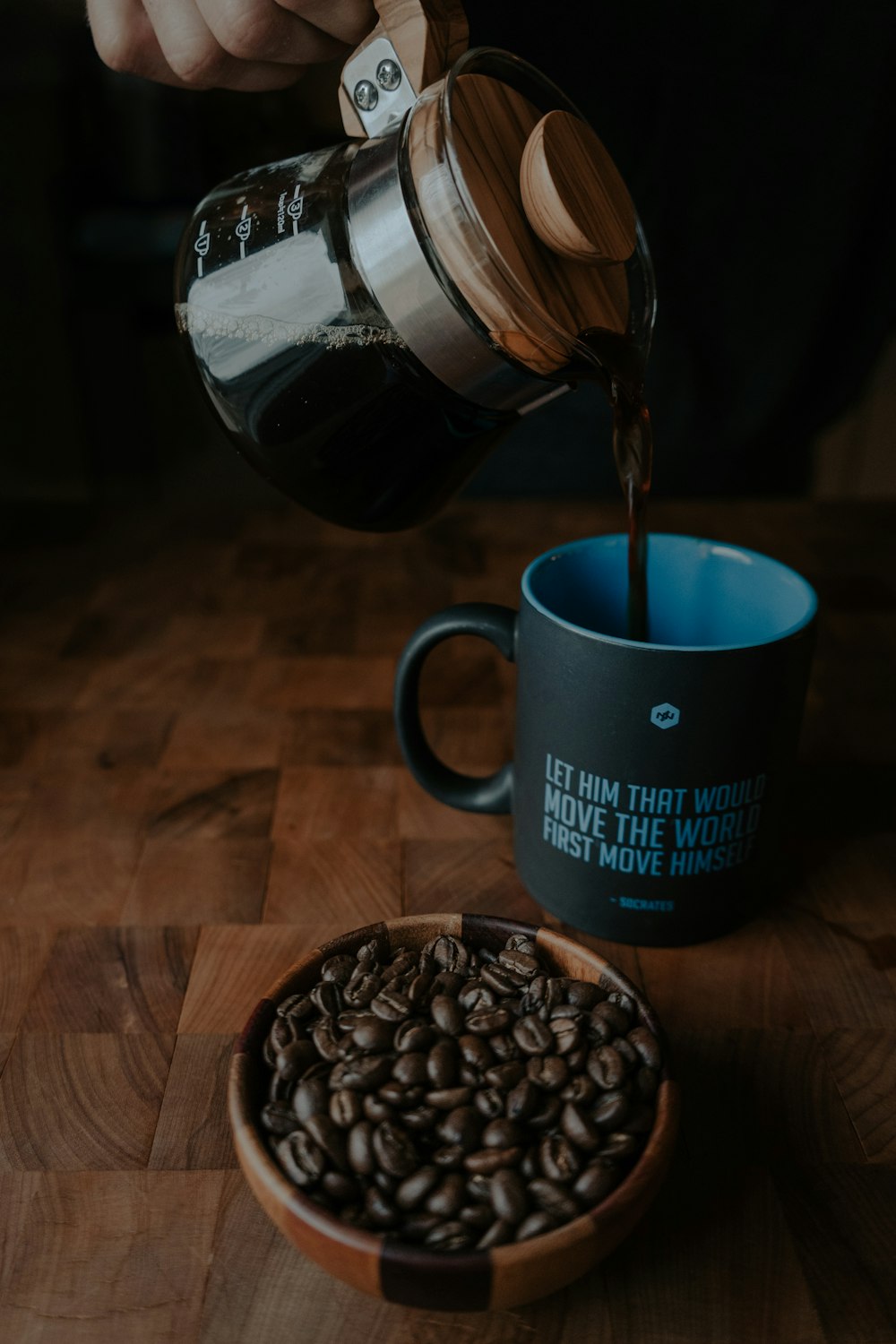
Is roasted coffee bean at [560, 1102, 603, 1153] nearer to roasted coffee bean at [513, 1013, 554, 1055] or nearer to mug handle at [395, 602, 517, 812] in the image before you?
roasted coffee bean at [513, 1013, 554, 1055]

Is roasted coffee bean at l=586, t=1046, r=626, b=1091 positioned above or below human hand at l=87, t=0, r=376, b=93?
below

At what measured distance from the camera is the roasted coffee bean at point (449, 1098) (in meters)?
0.42

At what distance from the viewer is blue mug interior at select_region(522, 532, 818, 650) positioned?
24.9 inches

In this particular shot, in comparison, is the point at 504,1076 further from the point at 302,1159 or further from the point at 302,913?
the point at 302,913

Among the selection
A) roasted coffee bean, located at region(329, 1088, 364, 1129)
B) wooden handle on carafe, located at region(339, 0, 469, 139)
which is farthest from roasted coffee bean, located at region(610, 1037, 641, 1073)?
wooden handle on carafe, located at region(339, 0, 469, 139)

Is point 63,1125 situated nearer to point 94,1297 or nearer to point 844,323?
point 94,1297

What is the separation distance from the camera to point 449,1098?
0.42 m

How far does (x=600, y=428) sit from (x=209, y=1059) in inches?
33.8

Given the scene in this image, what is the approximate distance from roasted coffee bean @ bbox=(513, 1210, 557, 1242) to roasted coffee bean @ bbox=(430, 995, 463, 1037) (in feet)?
0.30

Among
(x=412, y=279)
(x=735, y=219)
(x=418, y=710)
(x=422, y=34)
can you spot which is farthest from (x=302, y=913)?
(x=735, y=219)

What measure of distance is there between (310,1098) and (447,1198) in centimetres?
6

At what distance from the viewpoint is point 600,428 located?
1192mm

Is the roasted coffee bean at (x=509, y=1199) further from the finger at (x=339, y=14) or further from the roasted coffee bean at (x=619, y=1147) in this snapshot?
the finger at (x=339, y=14)

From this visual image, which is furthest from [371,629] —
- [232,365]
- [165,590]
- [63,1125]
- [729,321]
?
[729,321]
